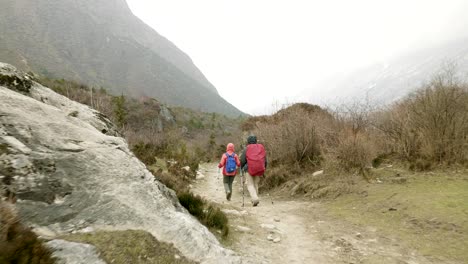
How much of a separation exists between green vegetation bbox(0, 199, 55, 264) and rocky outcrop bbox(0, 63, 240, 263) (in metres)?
0.50

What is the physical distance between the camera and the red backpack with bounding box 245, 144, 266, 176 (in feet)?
27.2

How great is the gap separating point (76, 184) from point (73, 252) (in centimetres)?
99

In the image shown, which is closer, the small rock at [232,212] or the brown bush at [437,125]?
the small rock at [232,212]

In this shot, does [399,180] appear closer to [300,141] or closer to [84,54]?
[300,141]

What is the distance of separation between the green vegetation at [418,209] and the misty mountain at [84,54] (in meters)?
56.9

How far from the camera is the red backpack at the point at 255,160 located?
8281 mm

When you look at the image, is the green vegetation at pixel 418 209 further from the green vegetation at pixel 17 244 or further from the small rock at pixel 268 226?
the green vegetation at pixel 17 244

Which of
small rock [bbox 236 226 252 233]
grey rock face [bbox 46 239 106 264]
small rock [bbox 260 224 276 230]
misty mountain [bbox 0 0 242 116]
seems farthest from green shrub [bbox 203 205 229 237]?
misty mountain [bbox 0 0 242 116]

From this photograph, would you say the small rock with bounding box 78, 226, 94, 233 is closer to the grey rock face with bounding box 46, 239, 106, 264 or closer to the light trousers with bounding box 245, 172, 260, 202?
the grey rock face with bounding box 46, 239, 106, 264

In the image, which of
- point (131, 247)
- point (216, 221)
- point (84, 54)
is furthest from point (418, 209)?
point (84, 54)

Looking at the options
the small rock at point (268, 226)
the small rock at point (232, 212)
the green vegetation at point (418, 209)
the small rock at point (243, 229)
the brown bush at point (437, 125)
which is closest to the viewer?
the green vegetation at point (418, 209)

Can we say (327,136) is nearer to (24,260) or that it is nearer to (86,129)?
(86,129)

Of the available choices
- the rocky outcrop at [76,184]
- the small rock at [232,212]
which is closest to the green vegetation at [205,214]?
the small rock at [232,212]

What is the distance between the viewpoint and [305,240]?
5238 millimetres
